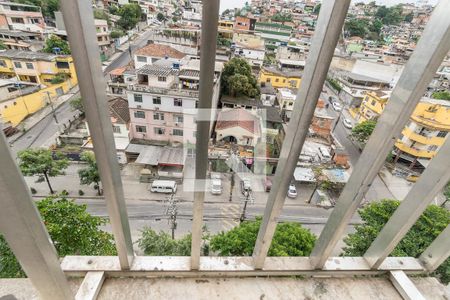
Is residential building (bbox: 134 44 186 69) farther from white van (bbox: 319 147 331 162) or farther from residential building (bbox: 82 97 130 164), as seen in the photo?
white van (bbox: 319 147 331 162)

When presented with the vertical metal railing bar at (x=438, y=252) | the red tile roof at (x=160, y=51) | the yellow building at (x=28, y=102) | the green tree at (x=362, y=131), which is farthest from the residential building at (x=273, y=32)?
the vertical metal railing bar at (x=438, y=252)

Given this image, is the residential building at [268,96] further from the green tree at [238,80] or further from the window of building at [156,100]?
the window of building at [156,100]

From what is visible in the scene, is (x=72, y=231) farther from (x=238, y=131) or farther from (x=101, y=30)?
(x=238, y=131)

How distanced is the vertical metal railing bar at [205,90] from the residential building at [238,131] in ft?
27.5

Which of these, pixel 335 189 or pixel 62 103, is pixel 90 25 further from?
pixel 62 103

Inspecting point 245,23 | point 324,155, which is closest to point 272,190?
point 324,155

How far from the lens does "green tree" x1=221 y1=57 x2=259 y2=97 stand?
12.0m

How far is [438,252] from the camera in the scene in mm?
1404

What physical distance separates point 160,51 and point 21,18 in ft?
28.0

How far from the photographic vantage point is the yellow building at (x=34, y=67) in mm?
11922

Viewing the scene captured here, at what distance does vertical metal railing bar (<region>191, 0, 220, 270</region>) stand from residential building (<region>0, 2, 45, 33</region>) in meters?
16.1

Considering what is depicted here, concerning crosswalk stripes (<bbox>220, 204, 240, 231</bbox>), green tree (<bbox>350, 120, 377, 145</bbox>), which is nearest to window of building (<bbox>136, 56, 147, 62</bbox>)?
crosswalk stripes (<bbox>220, 204, 240, 231</bbox>)

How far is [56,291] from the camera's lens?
2.92 ft

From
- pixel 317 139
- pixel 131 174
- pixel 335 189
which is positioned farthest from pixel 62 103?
pixel 335 189
